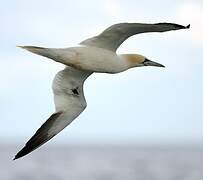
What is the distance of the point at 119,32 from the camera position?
1862 centimetres

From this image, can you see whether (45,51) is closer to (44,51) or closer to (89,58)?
(44,51)

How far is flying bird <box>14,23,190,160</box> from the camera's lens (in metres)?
18.2

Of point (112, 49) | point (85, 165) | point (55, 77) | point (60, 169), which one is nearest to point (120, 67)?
point (112, 49)

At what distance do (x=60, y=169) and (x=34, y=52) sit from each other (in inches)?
1683

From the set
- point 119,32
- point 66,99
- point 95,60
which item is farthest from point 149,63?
point 95,60

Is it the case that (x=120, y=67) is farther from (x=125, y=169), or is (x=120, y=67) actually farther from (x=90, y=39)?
(x=125, y=169)

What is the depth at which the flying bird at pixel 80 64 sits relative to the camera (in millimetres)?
18234

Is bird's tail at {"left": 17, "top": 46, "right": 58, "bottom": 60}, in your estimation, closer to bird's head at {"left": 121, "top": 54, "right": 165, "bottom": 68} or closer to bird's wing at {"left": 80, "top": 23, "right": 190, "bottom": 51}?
bird's wing at {"left": 80, "top": 23, "right": 190, "bottom": 51}

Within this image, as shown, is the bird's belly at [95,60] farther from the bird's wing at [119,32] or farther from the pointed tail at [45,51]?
the pointed tail at [45,51]

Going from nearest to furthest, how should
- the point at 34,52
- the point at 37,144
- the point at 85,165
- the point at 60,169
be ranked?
the point at 34,52 → the point at 37,144 → the point at 60,169 → the point at 85,165

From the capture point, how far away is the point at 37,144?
1930cm

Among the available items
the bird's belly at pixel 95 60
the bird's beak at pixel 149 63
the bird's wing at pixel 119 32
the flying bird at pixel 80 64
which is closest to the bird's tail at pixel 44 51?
the flying bird at pixel 80 64

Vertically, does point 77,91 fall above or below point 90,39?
below

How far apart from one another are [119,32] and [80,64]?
3.23ft
